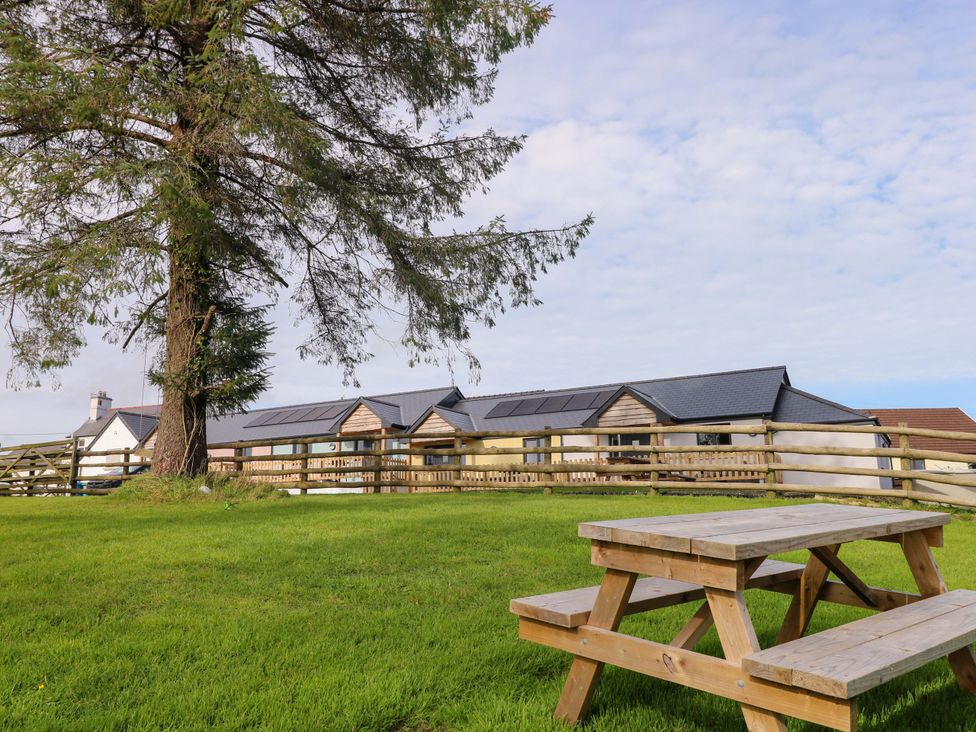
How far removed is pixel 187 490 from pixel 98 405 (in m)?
41.2

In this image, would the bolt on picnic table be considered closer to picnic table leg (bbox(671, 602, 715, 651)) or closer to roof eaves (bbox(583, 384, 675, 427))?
picnic table leg (bbox(671, 602, 715, 651))

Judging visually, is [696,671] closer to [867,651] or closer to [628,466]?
[867,651]

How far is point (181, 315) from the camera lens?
12.8 m

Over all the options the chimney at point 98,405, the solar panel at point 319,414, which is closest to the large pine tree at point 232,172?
the solar panel at point 319,414

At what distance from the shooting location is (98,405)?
153ft

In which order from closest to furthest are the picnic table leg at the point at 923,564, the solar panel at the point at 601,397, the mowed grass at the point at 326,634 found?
the mowed grass at the point at 326,634
the picnic table leg at the point at 923,564
the solar panel at the point at 601,397

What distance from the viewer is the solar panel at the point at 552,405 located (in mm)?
29547

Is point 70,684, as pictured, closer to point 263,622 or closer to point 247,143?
point 263,622

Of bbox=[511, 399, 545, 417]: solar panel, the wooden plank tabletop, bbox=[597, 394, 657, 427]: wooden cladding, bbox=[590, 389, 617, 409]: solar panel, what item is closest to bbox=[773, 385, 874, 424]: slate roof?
bbox=[597, 394, 657, 427]: wooden cladding

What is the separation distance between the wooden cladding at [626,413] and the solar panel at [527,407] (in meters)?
4.45

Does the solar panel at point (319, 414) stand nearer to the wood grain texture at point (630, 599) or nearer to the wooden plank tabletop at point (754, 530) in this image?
the wood grain texture at point (630, 599)

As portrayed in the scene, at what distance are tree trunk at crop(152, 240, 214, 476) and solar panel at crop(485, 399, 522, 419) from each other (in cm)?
1896

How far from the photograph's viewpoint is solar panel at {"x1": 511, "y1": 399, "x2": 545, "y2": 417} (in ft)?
99.8

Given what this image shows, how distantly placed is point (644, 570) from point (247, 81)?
946 centimetres
